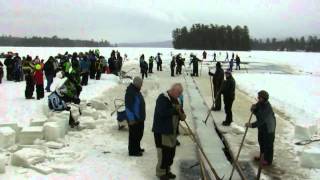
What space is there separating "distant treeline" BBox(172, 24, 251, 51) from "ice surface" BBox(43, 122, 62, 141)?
135 meters

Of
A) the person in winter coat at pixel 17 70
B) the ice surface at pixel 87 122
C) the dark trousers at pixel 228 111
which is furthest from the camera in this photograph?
the person in winter coat at pixel 17 70

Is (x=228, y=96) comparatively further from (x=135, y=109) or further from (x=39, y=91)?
(x=39, y=91)

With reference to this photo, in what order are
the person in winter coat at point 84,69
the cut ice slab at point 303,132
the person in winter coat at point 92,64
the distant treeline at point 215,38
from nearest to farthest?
the cut ice slab at point 303,132 < the person in winter coat at point 84,69 < the person in winter coat at point 92,64 < the distant treeline at point 215,38

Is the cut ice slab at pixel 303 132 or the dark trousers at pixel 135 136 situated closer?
the dark trousers at pixel 135 136

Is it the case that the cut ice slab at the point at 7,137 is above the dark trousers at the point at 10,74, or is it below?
below

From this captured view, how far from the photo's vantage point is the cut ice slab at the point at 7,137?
10.3 meters

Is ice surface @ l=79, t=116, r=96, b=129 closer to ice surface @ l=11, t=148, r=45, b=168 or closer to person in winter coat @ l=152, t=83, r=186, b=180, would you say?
ice surface @ l=11, t=148, r=45, b=168

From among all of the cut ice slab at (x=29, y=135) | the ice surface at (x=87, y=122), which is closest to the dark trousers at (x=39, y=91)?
the ice surface at (x=87, y=122)

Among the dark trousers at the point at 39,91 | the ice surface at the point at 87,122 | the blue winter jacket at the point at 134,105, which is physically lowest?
the ice surface at the point at 87,122

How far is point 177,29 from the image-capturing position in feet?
548

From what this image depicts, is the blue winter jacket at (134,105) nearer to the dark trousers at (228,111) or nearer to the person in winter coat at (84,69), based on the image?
the dark trousers at (228,111)

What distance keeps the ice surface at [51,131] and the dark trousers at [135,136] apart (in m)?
1.90

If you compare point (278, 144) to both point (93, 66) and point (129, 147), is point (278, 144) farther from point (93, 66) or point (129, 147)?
point (93, 66)

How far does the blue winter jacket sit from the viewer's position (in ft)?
32.4
